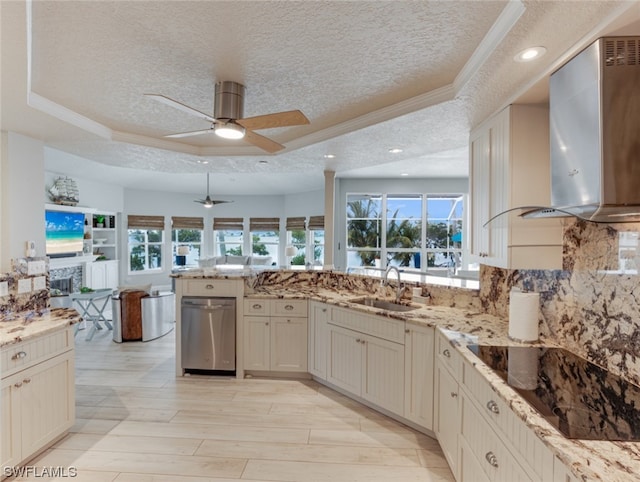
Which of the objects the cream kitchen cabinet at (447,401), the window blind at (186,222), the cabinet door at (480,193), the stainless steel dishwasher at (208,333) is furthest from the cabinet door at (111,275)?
the cabinet door at (480,193)

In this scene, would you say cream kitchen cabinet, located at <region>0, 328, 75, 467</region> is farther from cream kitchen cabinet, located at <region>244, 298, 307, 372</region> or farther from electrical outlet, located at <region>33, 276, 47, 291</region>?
cream kitchen cabinet, located at <region>244, 298, 307, 372</region>

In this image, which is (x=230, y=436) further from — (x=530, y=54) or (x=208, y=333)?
(x=530, y=54)

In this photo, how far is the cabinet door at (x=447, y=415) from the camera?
79.9 inches

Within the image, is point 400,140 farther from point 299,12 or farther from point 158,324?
point 158,324

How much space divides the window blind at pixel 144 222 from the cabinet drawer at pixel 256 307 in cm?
676

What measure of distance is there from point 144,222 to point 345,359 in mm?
7905

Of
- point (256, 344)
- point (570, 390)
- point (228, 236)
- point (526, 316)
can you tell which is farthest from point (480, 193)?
point (228, 236)

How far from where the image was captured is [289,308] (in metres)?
3.62

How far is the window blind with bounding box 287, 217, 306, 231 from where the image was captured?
9430 mm

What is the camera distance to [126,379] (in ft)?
11.8

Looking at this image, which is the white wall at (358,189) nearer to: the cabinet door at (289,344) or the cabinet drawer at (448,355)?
the cabinet door at (289,344)

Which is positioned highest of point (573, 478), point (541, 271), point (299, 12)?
point (299, 12)

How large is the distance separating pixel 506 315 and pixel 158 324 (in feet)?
15.4

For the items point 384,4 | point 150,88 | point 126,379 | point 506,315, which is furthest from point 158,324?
point 384,4
